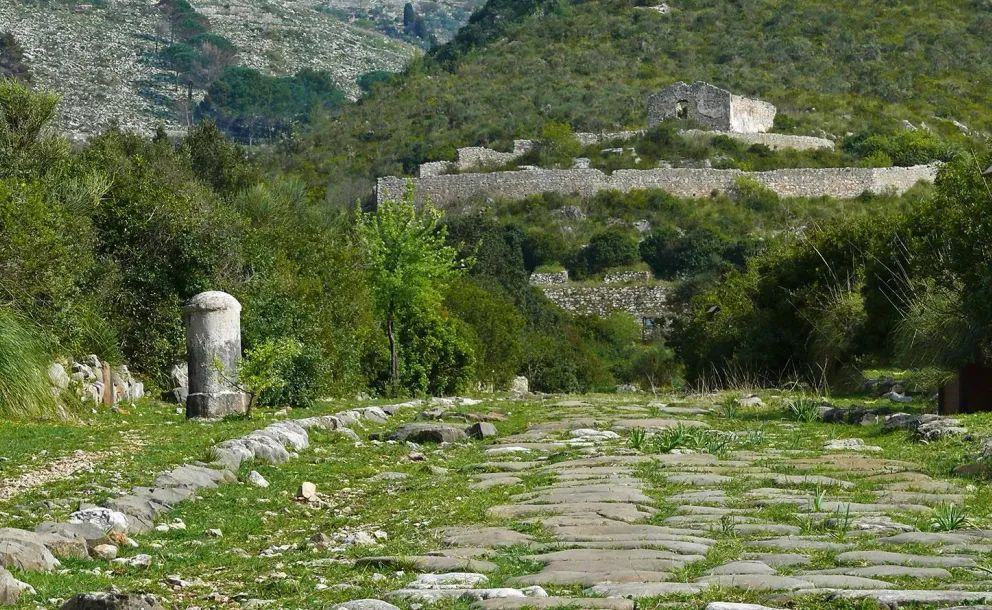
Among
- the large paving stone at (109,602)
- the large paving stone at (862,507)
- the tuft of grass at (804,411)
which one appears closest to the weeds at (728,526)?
the large paving stone at (862,507)

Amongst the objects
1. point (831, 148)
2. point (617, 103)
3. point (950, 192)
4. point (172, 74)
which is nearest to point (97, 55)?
point (172, 74)

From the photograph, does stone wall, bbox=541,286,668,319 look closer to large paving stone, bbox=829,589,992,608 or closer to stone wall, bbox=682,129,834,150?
stone wall, bbox=682,129,834,150

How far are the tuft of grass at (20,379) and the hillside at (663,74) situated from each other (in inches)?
2242

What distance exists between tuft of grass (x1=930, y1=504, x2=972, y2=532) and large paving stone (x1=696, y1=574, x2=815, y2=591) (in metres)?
1.74

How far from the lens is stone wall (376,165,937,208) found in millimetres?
66438

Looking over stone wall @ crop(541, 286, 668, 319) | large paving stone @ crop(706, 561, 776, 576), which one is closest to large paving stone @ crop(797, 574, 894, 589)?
large paving stone @ crop(706, 561, 776, 576)

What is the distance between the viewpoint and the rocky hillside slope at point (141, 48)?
417 ft

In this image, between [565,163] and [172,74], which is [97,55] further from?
[565,163]

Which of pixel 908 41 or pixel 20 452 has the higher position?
pixel 908 41

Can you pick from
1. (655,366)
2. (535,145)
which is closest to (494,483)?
(655,366)

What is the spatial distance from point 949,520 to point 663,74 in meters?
82.8

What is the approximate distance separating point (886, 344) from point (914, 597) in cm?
1827

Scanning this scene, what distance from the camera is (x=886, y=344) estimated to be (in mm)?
23016

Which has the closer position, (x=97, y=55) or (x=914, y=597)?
(x=914, y=597)
